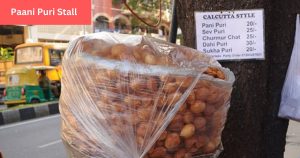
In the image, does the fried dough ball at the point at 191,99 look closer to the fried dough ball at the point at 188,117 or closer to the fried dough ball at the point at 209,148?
the fried dough ball at the point at 188,117

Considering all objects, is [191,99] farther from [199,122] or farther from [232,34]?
[232,34]

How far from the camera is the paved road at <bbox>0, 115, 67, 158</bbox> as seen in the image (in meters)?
7.00

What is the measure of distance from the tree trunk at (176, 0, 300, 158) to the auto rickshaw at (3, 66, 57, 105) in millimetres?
11003

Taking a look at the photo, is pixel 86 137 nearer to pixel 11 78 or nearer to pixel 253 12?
pixel 253 12

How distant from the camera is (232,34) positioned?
175 cm

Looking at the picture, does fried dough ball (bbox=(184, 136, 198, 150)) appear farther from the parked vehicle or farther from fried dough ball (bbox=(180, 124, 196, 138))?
the parked vehicle

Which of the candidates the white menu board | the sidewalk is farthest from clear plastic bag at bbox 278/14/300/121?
the sidewalk

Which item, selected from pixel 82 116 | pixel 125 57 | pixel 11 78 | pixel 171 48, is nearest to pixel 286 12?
pixel 171 48

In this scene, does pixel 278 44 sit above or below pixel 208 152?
above

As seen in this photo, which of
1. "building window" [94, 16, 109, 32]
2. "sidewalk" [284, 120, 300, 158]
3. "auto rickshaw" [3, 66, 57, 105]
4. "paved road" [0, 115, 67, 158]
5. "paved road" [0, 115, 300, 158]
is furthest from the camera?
"building window" [94, 16, 109, 32]

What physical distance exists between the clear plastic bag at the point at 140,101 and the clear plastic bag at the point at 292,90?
0.51 meters

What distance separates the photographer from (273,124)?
1896mm

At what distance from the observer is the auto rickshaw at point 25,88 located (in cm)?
1251

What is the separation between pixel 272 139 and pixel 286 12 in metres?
0.50
